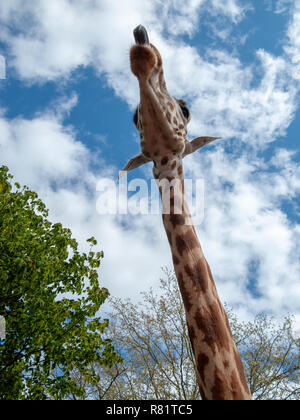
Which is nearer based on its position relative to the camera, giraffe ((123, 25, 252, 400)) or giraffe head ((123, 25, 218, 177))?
giraffe ((123, 25, 252, 400))

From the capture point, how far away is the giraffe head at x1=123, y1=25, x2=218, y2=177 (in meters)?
3.31

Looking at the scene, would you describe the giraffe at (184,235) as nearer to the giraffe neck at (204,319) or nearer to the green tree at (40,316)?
the giraffe neck at (204,319)

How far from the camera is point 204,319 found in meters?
2.74

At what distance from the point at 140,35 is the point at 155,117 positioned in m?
0.78

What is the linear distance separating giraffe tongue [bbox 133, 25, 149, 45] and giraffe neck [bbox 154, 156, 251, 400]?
1510 millimetres

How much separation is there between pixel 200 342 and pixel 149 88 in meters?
2.41

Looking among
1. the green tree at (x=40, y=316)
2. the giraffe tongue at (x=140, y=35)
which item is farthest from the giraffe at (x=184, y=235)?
the green tree at (x=40, y=316)

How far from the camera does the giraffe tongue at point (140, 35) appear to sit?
325 centimetres

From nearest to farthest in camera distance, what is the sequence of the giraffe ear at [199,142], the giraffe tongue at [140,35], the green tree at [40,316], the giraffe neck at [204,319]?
the giraffe neck at [204,319]
the giraffe tongue at [140,35]
the giraffe ear at [199,142]
the green tree at [40,316]

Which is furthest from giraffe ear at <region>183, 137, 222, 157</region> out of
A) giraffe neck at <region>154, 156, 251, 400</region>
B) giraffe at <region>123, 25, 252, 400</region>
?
giraffe neck at <region>154, 156, 251, 400</region>

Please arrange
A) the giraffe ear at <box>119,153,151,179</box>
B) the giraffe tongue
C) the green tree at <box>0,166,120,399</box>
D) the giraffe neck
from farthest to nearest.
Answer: the green tree at <box>0,166,120,399</box> < the giraffe ear at <box>119,153,151,179</box> < the giraffe tongue < the giraffe neck

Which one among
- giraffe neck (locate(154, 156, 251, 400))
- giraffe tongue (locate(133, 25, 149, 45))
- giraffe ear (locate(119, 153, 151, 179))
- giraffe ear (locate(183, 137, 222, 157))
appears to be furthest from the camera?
giraffe ear (locate(183, 137, 222, 157))

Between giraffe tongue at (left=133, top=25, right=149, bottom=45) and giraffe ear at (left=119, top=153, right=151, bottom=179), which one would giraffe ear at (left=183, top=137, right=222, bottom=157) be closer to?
giraffe ear at (left=119, top=153, right=151, bottom=179)
